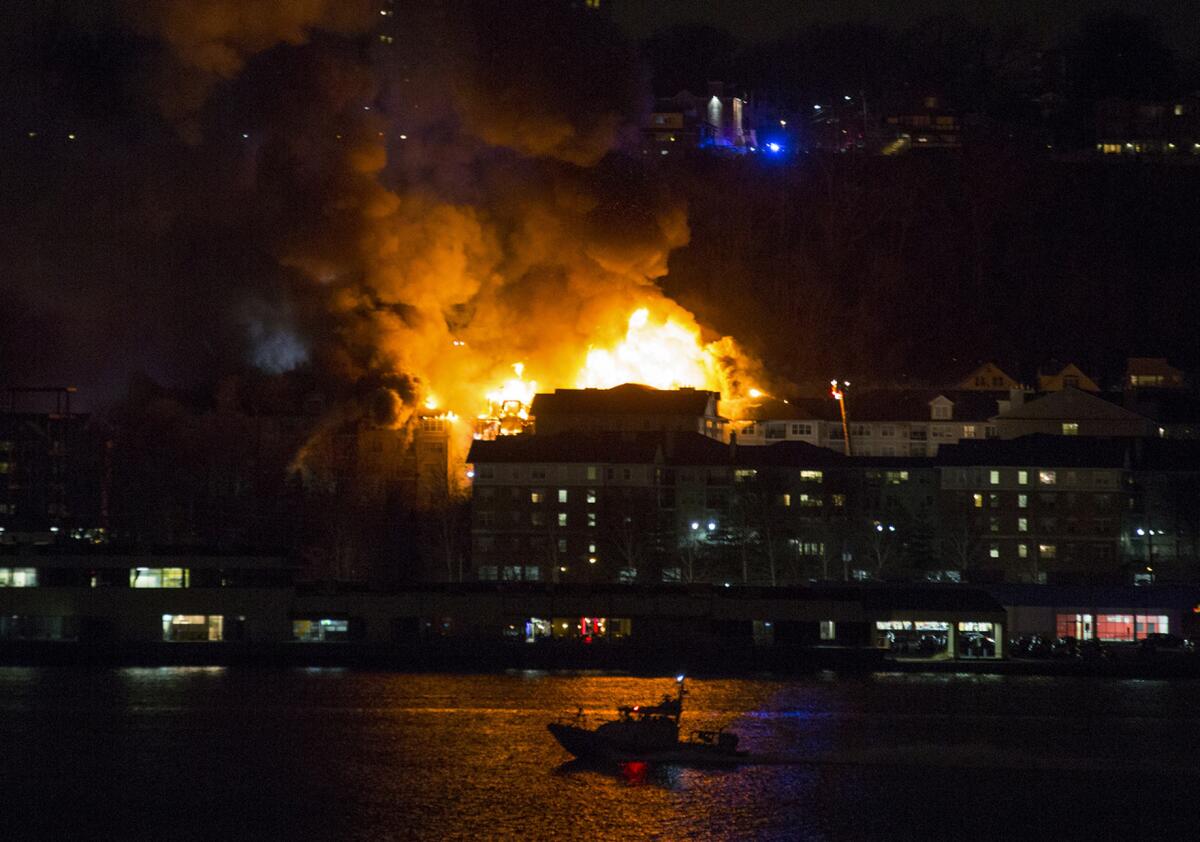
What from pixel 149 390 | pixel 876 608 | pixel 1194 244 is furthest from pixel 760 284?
pixel 876 608

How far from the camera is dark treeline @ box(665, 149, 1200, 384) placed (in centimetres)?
7781

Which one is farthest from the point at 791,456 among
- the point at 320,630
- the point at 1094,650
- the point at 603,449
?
the point at 320,630

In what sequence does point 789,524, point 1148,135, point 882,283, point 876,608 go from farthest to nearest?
point 1148,135, point 882,283, point 789,524, point 876,608

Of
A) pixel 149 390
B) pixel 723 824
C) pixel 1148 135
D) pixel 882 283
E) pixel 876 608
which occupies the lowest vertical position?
pixel 723 824

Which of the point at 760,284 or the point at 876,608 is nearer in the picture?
the point at 876,608

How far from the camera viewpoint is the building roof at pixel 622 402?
6191 cm

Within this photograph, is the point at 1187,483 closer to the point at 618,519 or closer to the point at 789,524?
the point at 789,524

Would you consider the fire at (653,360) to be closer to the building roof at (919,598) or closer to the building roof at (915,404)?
the building roof at (915,404)

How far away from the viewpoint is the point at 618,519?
55062 millimetres

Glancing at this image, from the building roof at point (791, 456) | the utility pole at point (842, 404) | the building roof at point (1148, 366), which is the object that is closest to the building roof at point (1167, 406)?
the building roof at point (1148, 366)

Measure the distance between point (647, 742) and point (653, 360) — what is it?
3671cm

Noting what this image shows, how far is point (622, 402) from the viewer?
6234 cm

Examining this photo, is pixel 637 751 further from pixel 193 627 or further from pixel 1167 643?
pixel 1167 643

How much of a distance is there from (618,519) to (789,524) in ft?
14.8
